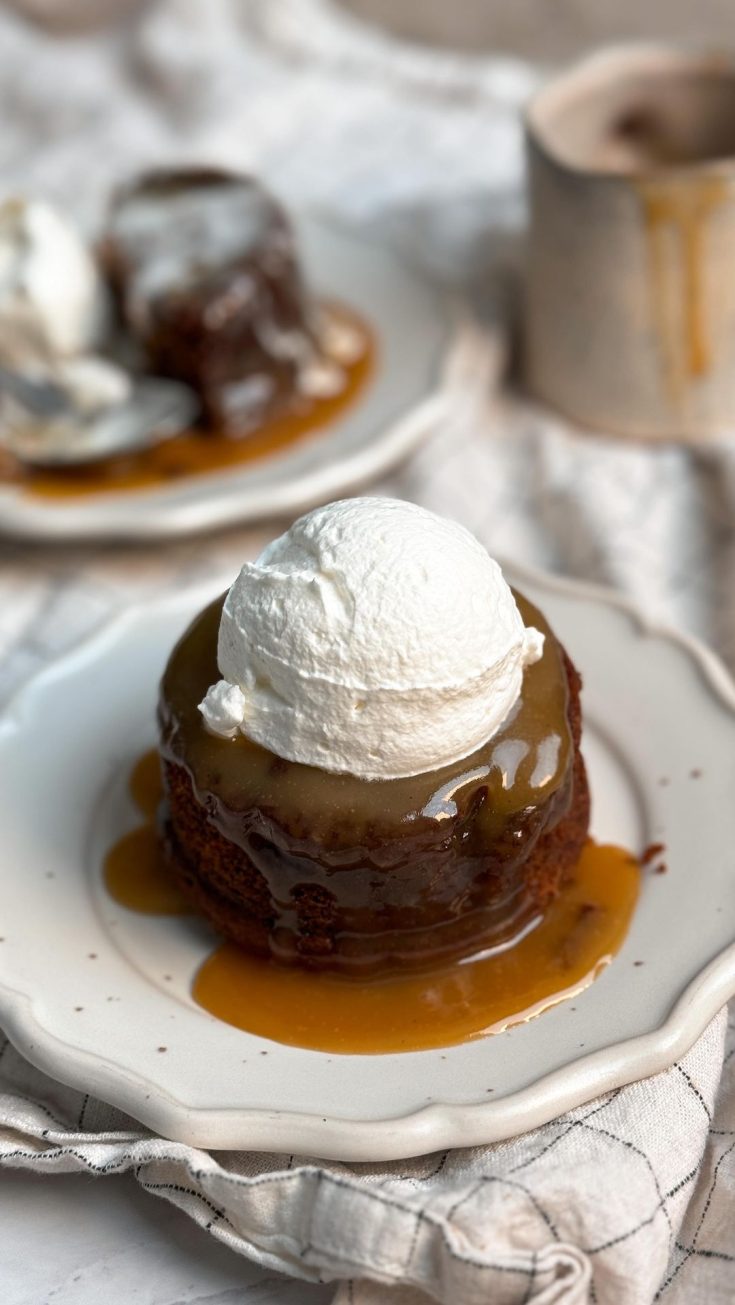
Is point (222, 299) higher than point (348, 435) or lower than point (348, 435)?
higher

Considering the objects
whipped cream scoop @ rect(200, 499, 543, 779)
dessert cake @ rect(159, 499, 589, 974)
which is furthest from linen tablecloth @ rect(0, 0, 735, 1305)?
whipped cream scoop @ rect(200, 499, 543, 779)

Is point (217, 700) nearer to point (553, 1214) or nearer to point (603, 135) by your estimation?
point (553, 1214)

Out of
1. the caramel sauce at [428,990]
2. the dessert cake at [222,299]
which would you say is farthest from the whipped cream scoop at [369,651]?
the dessert cake at [222,299]

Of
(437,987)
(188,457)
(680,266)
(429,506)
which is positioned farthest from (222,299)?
(437,987)

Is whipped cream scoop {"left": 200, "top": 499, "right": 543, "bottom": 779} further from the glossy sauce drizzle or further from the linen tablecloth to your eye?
the linen tablecloth

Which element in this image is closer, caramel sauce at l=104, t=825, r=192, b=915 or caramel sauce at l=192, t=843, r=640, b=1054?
caramel sauce at l=192, t=843, r=640, b=1054

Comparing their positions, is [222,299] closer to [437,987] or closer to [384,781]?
[384,781]

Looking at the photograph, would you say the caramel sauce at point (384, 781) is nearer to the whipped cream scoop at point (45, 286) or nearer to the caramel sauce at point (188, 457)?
the caramel sauce at point (188, 457)
